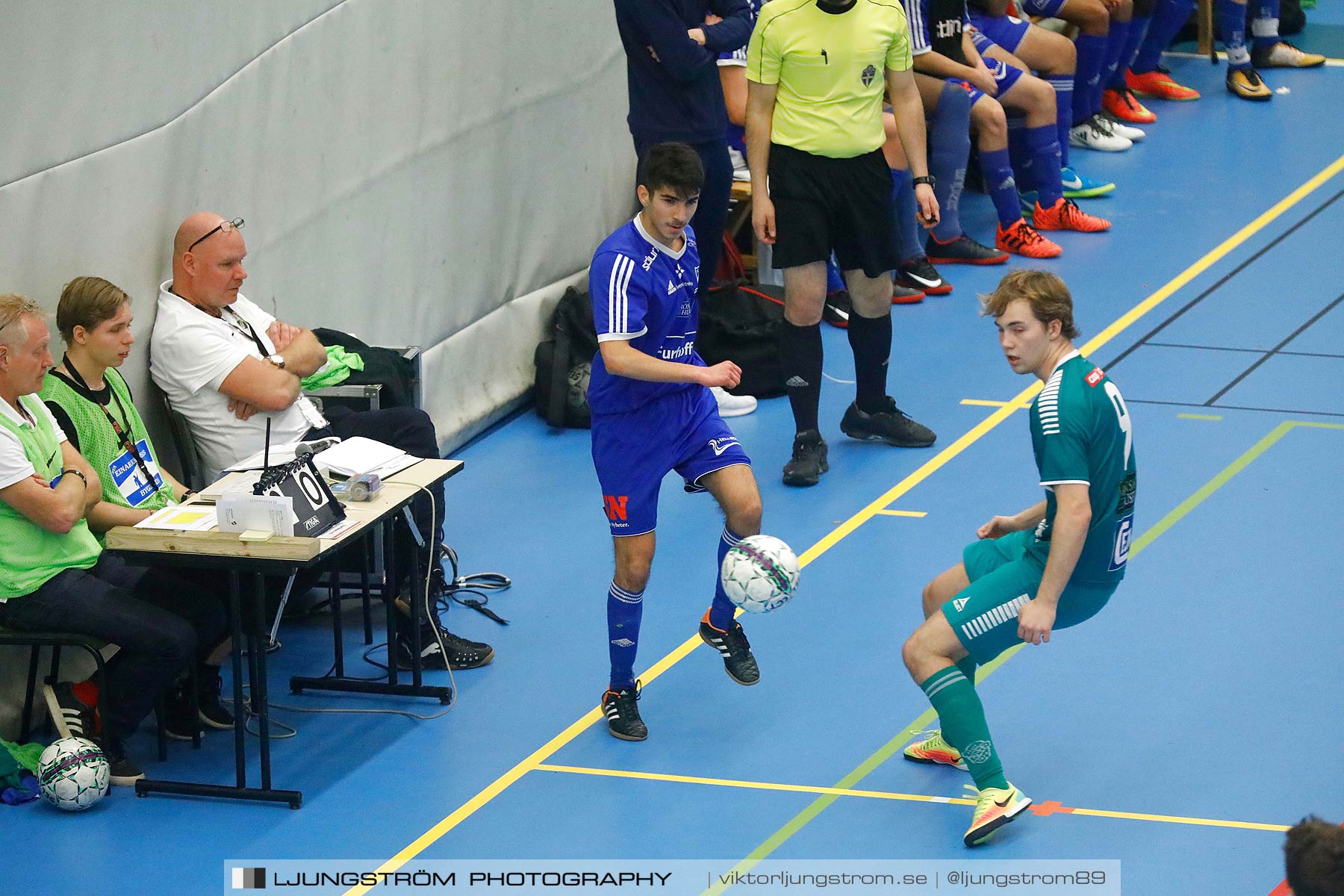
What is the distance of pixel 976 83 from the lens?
11.4m

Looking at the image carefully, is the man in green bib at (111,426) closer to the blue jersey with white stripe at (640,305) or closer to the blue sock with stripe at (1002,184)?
the blue jersey with white stripe at (640,305)

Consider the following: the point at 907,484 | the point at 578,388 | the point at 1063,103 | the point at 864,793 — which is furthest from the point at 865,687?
the point at 1063,103

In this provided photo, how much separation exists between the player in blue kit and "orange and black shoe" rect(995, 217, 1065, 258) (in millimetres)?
5705

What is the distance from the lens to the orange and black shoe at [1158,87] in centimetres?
1481

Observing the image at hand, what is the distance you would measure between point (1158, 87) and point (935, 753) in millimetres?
10451

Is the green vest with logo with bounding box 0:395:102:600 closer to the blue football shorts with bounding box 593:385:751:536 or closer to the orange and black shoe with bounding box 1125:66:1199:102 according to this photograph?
the blue football shorts with bounding box 593:385:751:536

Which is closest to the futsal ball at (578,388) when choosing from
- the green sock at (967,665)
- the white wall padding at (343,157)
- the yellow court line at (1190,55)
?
the white wall padding at (343,157)

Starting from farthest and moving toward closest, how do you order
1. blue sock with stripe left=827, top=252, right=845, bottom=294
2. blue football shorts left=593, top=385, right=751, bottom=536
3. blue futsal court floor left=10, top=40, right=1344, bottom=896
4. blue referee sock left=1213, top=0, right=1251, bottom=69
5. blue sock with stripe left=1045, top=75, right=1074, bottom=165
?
1. blue referee sock left=1213, top=0, right=1251, bottom=69
2. blue sock with stripe left=1045, top=75, right=1074, bottom=165
3. blue sock with stripe left=827, top=252, right=845, bottom=294
4. blue football shorts left=593, top=385, right=751, bottom=536
5. blue futsal court floor left=10, top=40, right=1344, bottom=896

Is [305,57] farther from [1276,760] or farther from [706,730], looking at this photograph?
[1276,760]

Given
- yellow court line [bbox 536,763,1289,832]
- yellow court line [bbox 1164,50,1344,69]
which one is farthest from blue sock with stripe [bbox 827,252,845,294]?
yellow court line [bbox 1164,50,1344,69]

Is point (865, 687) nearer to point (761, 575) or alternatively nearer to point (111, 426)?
point (761, 575)

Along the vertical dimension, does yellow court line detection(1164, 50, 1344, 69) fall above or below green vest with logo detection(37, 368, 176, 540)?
below

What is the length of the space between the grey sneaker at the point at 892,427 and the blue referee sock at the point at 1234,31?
293 inches

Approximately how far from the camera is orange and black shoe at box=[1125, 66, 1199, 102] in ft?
48.6
